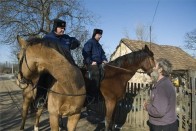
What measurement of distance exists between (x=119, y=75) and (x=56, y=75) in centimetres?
350

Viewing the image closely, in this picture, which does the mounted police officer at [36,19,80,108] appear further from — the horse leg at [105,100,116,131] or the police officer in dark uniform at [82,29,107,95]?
the horse leg at [105,100,116,131]

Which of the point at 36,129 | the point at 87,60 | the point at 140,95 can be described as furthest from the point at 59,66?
the point at 140,95

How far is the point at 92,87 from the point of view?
687 cm

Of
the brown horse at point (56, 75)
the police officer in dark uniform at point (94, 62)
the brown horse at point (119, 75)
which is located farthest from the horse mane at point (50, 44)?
the brown horse at point (119, 75)

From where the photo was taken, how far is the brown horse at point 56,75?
13.6ft

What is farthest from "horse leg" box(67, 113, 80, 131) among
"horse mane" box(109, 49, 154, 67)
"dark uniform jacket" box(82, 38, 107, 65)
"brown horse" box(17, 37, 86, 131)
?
"horse mane" box(109, 49, 154, 67)

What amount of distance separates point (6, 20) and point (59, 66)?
56.7ft

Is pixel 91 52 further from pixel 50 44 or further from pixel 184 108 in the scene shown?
pixel 50 44

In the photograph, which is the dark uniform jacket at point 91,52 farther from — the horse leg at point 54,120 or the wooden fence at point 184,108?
the horse leg at point 54,120

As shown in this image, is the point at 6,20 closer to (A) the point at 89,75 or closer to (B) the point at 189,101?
(A) the point at 89,75

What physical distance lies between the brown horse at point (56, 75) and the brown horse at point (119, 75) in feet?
8.61

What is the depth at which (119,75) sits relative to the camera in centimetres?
755

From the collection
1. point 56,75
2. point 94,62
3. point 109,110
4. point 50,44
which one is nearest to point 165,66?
point 56,75

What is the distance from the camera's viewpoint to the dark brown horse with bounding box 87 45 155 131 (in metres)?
7.30
